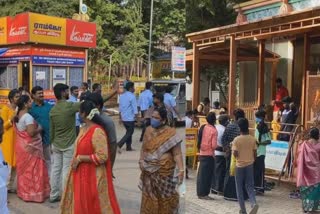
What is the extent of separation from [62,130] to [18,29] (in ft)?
28.9

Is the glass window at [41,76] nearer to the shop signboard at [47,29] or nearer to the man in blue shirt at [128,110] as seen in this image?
the shop signboard at [47,29]

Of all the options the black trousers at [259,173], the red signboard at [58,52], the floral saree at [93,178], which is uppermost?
the red signboard at [58,52]

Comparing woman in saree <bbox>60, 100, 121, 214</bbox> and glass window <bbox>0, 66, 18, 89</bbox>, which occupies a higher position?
glass window <bbox>0, 66, 18, 89</bbox>

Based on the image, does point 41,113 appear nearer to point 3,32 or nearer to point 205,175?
point 205,175

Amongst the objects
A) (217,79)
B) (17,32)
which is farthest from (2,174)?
(17,32)

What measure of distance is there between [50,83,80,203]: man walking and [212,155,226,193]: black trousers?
7.06ft

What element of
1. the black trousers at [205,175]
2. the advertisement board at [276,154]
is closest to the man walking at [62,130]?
the black trousers at [205,175]

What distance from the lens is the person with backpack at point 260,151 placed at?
7176 millimetres

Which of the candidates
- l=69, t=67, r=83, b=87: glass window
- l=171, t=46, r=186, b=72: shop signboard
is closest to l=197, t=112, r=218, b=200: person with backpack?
l=171, t=46, r=186, b=72: shop signboard

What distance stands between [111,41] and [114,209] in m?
22.9

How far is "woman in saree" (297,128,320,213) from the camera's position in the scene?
22.3 feet

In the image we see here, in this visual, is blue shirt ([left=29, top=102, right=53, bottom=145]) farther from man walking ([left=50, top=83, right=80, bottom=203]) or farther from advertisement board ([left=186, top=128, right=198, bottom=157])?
advertisement board ([left=186, top=128, right=198, bottom=157])

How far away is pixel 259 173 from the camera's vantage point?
747 cm

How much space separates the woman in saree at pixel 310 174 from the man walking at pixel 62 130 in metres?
3.21
